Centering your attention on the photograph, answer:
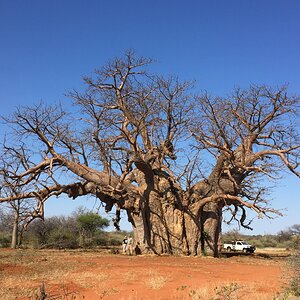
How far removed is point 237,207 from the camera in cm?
2078

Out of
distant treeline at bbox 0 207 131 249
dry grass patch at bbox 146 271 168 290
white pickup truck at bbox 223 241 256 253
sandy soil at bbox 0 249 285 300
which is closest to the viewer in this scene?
sandy soil at bbox 0 249 285 300

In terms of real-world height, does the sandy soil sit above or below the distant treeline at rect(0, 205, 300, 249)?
below

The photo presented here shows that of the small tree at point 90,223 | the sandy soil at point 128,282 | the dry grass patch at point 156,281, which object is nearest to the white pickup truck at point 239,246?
the small tree at point 90,223

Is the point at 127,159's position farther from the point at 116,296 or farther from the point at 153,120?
the point at 116,296

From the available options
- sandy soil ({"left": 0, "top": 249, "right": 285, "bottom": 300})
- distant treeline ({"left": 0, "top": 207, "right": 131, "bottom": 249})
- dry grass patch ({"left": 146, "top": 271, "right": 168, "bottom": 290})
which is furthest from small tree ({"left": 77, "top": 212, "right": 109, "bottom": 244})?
dry grass patch ({"left": 146, "top": 271, "right": 168, "bottom": 290})

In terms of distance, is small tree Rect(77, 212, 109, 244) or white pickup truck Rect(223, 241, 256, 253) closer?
white pickup truck Rect(223, 241, 256, 253)

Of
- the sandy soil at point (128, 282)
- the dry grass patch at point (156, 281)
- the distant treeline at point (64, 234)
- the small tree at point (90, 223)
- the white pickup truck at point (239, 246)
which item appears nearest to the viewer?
the sandy soil at point (128, 282)

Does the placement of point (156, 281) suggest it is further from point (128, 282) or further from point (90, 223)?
point (90, 223)

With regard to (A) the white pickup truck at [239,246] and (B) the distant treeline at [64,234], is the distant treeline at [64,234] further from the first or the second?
(A) the white pickup truck at [239,246]

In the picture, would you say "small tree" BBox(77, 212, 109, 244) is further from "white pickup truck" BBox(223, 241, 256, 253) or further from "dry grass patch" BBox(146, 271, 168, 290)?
"dry grass patch" BBox(146, 271, 168, 290)

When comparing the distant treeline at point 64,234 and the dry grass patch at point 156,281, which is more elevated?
the distant treeline at point 64,234

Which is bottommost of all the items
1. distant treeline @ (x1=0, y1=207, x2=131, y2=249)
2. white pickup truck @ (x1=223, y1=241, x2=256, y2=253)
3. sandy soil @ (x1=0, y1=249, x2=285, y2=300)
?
sandy soil @ (x1=0, y1=249, x2=285, y2=300)

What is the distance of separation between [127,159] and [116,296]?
1147 centimetres

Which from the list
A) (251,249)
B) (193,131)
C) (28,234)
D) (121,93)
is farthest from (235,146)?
(28,234)
